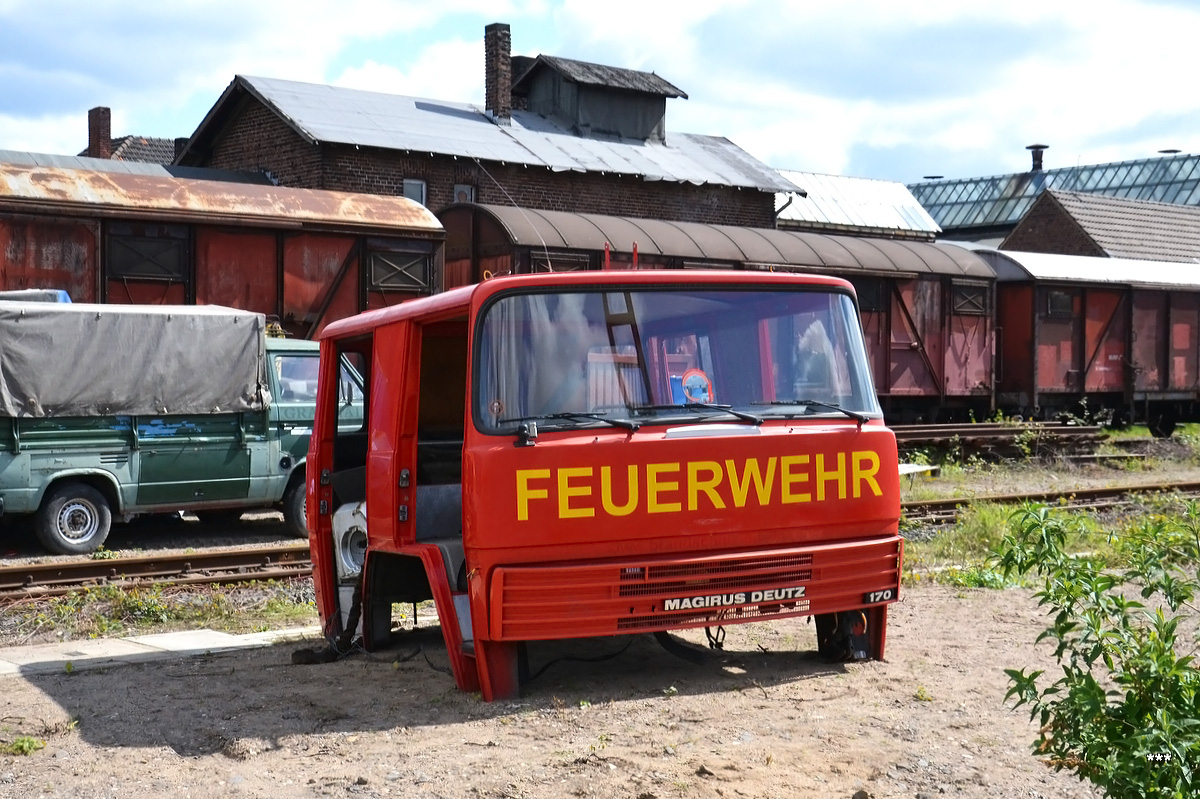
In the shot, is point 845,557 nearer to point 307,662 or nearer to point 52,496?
point 307,662

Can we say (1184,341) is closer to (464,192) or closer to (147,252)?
(464,192)

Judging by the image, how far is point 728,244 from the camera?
20.3 metres

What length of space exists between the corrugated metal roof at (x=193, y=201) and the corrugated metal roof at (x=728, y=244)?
1.88 metres

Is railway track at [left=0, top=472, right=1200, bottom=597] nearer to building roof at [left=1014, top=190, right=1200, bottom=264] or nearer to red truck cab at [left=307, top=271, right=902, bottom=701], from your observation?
red truck cab at [left=307, top=271, right=902, bottom=701]

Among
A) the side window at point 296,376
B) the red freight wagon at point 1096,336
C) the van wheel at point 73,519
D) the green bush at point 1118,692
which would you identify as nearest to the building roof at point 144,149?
the red freight wagon at point 1096,336

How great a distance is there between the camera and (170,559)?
11.0 m

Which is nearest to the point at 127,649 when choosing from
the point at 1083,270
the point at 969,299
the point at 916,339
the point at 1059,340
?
the point at 916,339

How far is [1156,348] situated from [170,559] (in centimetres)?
2119

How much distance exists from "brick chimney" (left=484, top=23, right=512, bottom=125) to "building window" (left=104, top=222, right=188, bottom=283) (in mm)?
18700

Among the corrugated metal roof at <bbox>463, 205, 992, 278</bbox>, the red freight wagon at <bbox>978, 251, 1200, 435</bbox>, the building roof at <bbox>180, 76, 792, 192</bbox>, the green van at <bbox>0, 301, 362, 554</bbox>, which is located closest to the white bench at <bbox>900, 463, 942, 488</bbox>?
the corrugated metal roof at <bbox>463, 205, 992, 278</bbox>

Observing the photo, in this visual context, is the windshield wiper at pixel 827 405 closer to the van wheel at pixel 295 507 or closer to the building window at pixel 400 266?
the van wheel at pixel 295 507

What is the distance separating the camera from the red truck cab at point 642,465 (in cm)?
555

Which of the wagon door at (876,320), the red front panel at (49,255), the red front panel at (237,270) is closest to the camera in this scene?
the red front panel at (49,255)

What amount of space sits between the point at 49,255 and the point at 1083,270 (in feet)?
61.6
